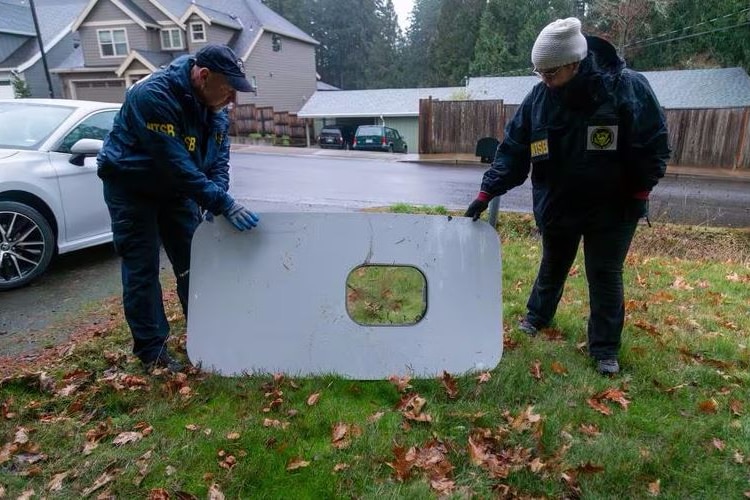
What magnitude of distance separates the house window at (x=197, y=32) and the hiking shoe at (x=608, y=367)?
2899cm

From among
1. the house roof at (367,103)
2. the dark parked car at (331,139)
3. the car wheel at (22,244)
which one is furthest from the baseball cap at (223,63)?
the house roof at (367,103)

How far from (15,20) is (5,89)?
5029 mm

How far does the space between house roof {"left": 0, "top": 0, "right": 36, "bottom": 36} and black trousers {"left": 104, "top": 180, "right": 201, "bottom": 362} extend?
3267 cm

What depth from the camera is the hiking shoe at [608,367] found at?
3061 millimetres

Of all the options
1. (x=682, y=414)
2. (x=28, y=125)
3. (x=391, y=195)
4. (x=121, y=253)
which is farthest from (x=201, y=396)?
(x=391, y=195)

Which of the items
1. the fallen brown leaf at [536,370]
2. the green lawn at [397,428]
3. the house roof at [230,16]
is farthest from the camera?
the house roof at [230,16]

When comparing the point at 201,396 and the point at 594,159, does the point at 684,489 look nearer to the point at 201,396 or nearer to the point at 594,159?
the point at 594,159

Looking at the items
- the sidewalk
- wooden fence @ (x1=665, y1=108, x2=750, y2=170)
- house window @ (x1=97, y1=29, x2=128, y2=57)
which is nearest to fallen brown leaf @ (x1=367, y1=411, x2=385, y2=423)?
the sidewalk

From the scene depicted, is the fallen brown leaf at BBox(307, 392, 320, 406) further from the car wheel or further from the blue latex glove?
the car wheel

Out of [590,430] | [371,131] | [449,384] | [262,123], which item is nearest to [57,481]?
[449,384]

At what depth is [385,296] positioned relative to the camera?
4.11m

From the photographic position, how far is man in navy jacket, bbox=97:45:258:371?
103 inches

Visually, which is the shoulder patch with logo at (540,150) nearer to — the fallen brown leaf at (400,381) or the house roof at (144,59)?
the fallen brown leaf at (400,381)

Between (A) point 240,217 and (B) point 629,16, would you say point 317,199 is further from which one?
(B) point 629,16
